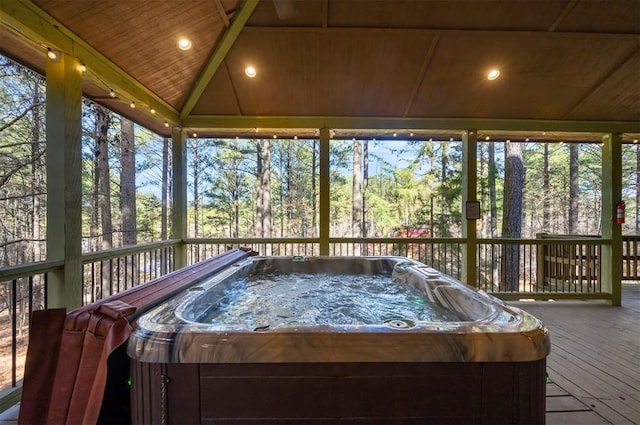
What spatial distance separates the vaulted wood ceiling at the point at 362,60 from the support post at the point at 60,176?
249 millimetres

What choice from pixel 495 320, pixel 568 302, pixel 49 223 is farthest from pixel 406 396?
pixel 568 302

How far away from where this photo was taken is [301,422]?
104 cm

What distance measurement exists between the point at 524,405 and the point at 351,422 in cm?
67

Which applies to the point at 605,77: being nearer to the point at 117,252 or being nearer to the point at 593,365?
the point at 593,365

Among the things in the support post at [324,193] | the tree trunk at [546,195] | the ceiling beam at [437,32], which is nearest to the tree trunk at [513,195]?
the ceiling beam at [437,32]

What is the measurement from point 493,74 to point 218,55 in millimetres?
3308

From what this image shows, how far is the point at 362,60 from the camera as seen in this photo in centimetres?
332

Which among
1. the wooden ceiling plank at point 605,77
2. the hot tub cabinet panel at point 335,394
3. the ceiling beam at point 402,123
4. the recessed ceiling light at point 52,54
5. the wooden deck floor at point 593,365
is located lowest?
the wooden deck floor at point 593,365

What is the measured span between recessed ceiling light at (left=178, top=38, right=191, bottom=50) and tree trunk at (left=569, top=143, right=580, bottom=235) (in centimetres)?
1118

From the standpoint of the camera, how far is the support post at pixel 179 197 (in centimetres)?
392

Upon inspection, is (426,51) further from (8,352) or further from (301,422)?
(8,352)

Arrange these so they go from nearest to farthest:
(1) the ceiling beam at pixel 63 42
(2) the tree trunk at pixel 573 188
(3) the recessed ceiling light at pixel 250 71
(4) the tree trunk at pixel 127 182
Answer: (1) the ceiling beam at pixel 63 42, (3) the recessed ceiling light at pixel 250 71, (4) the tree trunk at pixel 127 182, (2) the tree trunk at pixel 573 188

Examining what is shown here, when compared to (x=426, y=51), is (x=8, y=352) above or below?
below

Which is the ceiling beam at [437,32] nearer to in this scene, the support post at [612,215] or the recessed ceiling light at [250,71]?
the recessed ceiling light at [250,71]
